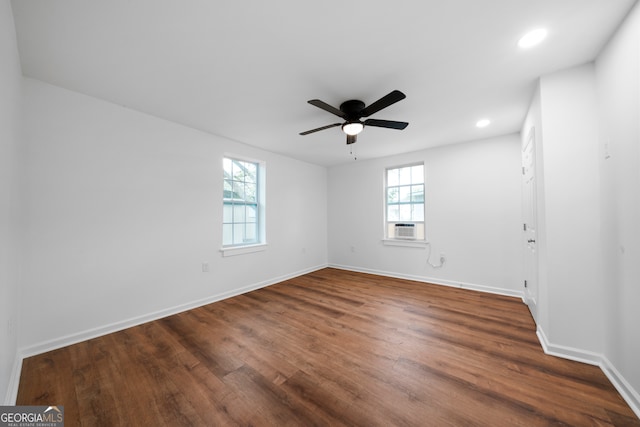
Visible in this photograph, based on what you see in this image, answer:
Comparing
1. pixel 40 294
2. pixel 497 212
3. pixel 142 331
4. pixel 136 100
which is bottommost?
pixel 142 331

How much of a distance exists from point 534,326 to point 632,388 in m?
1.12

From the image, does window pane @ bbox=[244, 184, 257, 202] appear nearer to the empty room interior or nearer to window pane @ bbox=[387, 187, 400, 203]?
the empty room interior

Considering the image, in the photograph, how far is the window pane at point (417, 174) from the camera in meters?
4.42

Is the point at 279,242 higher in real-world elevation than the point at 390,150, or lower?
lower

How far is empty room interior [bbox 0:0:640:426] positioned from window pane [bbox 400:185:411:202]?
4.16 ft

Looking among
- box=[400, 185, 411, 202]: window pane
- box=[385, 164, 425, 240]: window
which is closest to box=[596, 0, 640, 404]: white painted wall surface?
box=[385, 164, 425, 240]: window

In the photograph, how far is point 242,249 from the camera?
3814 millimetres

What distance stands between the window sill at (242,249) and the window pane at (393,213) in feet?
8.61

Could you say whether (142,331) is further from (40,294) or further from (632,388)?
(632,388)

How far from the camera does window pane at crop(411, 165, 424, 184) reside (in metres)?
4.42

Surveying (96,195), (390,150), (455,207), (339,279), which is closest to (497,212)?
(455,207)

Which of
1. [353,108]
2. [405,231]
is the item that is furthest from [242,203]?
[405,231]

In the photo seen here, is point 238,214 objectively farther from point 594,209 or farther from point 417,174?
point 594,209

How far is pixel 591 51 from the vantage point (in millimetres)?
1781
